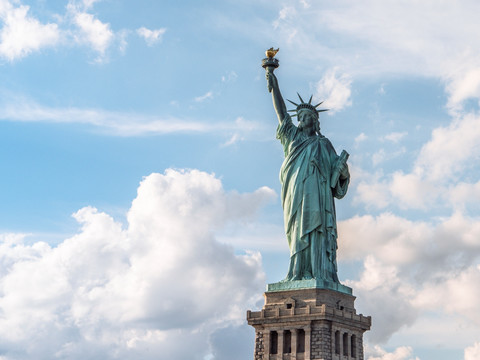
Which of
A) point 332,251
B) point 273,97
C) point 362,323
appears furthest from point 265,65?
point 362,323

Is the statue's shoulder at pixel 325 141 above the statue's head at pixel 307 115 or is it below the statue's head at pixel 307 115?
below

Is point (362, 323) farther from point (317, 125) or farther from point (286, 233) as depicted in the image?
point (317, 125)

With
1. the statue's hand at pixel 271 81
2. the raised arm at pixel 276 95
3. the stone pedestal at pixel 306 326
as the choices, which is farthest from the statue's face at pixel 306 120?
the stone pedestal at pixel 306 326

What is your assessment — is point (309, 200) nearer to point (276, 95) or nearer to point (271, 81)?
point (276, 95)

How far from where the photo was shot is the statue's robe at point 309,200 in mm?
52188

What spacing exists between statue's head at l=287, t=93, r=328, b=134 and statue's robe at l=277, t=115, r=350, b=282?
0.56 m

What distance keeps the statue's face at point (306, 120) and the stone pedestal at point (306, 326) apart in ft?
33.6

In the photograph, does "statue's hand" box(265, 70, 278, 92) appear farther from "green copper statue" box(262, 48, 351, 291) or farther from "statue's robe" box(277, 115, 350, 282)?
"statue's robe" box(277, 115, 350, 282)

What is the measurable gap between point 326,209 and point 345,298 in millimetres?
5151

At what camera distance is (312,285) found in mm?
50719

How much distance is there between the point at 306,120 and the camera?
55.5 m

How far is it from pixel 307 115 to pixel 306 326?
515 inches

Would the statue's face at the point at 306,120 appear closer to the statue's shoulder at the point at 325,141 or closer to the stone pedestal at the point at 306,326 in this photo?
the statue's shoulder at the point at 325,141

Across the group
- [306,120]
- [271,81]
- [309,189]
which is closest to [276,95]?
[271,81]
